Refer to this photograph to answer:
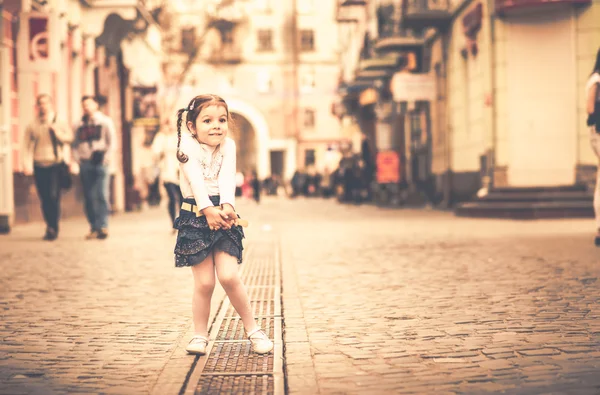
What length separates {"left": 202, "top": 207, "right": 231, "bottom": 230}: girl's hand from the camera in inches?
202

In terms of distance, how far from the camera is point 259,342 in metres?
5.22

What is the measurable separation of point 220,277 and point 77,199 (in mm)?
19560

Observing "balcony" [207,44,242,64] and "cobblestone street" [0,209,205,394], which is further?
"balcony" [207,44,242,64]

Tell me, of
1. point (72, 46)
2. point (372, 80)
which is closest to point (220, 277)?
point (72, 46)

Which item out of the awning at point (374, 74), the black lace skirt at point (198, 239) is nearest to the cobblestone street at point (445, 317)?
the black lace skirt at point (198, 239)

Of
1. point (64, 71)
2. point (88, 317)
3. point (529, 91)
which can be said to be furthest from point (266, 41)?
point (88, 317)

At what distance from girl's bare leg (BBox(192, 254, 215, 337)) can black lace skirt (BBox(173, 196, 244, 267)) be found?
0.07 meters

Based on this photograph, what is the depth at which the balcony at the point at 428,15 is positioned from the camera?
2566 centimetres

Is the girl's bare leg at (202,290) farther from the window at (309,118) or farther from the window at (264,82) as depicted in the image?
the window at (309,118)

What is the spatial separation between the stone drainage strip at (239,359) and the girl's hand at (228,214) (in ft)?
2.21

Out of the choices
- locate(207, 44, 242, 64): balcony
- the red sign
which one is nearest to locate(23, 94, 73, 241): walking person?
the red sign

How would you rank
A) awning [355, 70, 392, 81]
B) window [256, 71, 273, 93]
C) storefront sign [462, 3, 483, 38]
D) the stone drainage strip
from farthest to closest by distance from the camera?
window [256, 71, 273, 93] → awning [355, 70, 392, 81] → storefront sign [462, 3, 483, 38] → the stone drainage strip

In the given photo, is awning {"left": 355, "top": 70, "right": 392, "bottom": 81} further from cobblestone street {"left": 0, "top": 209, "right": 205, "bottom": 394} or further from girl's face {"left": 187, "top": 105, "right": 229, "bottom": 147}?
girl's face {"left": 187, "top": 105, "right": 229, "bottom": 147}

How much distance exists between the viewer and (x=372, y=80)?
3997 centimetres
